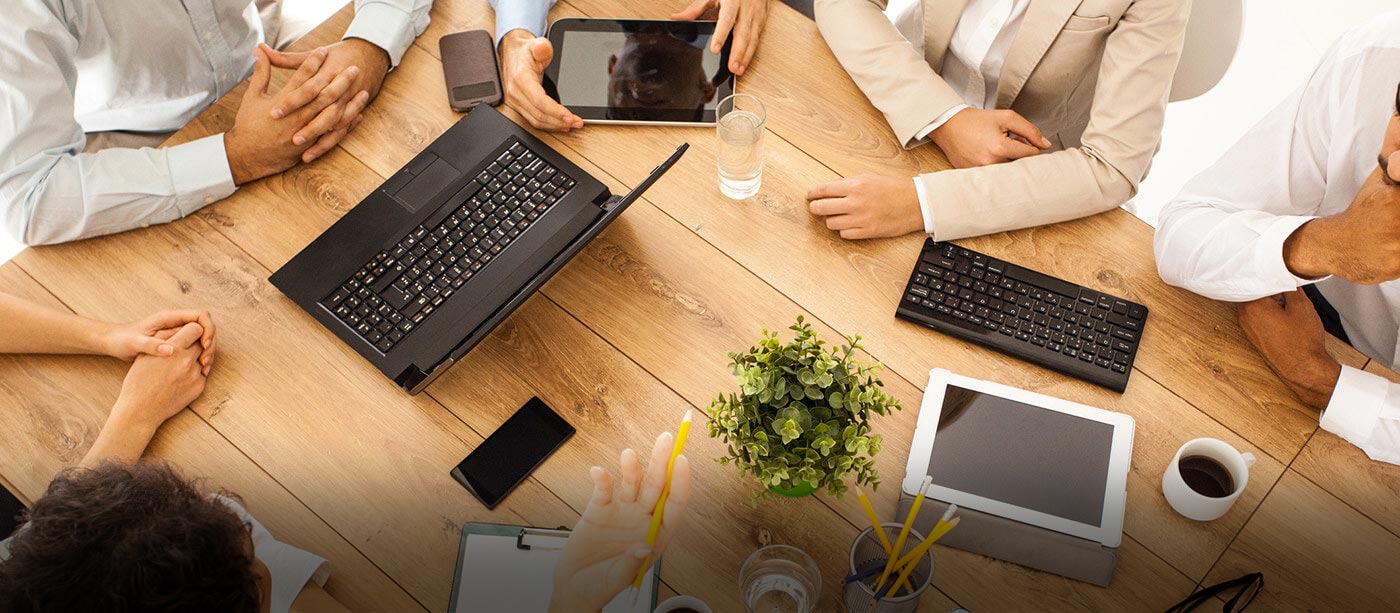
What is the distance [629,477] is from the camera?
3.28 ft

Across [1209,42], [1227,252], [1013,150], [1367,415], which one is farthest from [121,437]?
[1209,42]

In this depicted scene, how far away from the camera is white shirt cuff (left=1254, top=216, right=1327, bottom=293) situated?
122 cm

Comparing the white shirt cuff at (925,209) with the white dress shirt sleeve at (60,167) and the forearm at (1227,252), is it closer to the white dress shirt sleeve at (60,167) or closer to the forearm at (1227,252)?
the forearm at (1227,252)

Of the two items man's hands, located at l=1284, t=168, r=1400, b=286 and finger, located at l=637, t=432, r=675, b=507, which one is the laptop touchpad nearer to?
finger, located at l=637, t=432, r=675, b=507

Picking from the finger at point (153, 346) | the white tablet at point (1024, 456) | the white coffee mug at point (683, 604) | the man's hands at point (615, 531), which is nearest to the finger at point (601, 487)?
the man's hands at point (615, 531)

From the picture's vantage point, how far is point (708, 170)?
143 centimetres

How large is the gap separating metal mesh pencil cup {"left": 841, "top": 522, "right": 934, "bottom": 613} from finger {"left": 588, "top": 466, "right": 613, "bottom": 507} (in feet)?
0.93

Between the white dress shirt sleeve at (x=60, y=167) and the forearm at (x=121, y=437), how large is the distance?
31 centimetres

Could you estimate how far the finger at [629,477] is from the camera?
0.98 metres

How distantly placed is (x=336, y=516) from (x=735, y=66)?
88cm

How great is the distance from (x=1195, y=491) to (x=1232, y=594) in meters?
0.12

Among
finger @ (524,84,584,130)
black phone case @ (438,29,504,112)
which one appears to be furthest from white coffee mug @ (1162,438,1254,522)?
black phone case @ (438,29,504,112)

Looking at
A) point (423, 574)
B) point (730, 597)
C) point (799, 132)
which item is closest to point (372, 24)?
point (799, 132)

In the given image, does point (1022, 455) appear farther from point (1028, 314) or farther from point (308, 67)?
point (308, 67)
